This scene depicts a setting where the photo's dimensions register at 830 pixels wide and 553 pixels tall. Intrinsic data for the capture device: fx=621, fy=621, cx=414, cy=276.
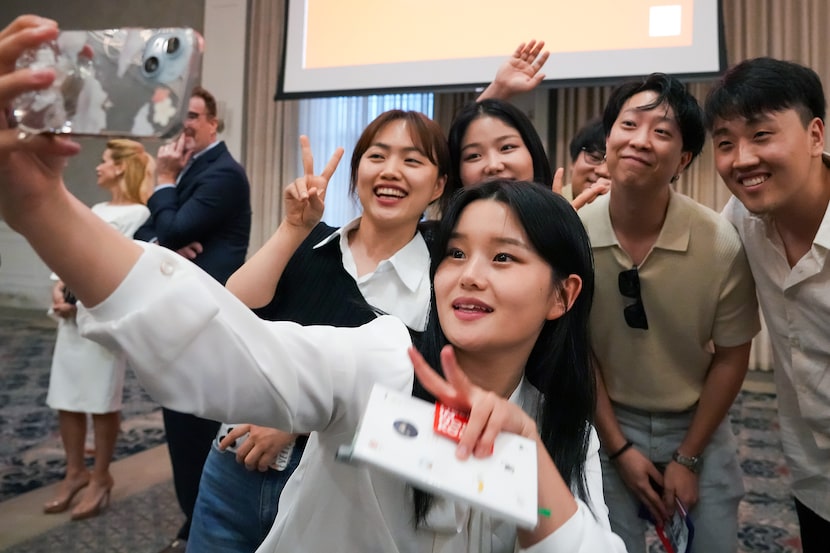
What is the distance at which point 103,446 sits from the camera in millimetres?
2533

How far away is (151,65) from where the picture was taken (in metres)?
0.53

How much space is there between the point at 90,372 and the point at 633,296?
6.93 ft

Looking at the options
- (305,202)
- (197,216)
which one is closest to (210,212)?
(197,216)

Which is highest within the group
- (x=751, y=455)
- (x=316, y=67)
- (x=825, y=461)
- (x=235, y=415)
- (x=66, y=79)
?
(x=316, y=67)

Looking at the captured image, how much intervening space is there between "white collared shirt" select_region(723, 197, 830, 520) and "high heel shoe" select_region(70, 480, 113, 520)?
238 cm

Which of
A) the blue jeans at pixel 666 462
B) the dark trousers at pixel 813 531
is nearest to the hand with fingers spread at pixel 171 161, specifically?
the blue jeans at pixel 666 462

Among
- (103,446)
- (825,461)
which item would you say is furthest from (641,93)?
(103,446)

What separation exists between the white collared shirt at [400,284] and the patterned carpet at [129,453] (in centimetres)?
156

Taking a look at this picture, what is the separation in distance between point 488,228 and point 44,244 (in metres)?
0.58

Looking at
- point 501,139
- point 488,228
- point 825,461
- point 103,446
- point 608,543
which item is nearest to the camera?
point 608,543

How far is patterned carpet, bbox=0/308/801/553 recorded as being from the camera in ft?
7.46

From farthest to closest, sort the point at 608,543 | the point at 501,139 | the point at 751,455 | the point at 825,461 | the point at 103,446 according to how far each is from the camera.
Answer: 1. the point at 751,455
2. the point at 103,446
3. the point at 501,139
4. the point at 825,461
5. the point at 608,543

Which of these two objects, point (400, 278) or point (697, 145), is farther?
point (697, 145)

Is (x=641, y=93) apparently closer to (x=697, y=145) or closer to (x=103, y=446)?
(x=697, y=145)
